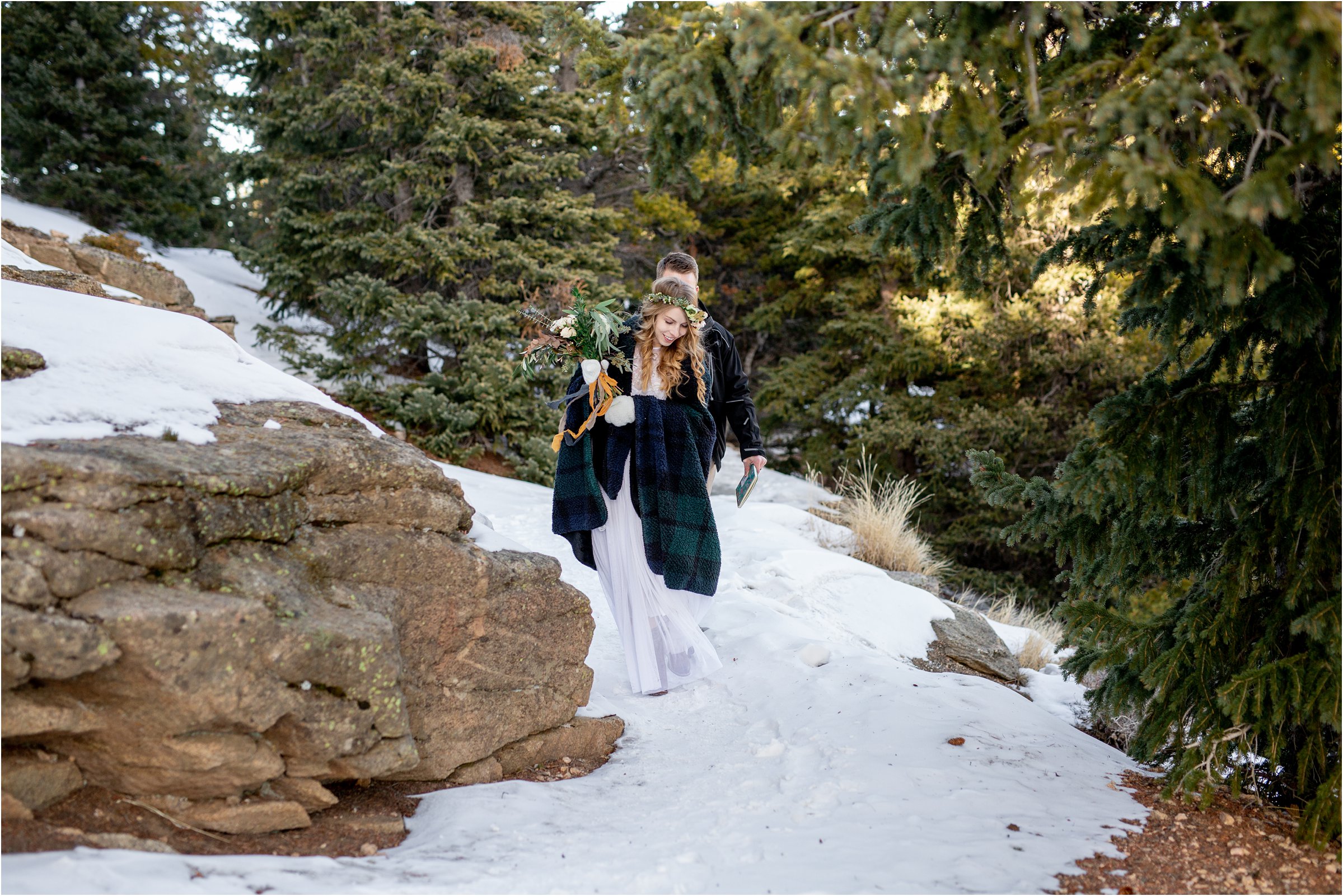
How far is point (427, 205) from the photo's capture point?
10438 mm

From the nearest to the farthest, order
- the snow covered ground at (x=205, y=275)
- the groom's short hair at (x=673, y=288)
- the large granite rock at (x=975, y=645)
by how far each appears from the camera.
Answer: the groom's short hair at (x=673, y=288) < the large granite rock at (x=975, y=645) < the snow covered ground at (x=205, y=275)

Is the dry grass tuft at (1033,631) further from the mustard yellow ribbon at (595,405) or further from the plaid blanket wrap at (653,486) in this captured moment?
the mustard yellow ribbon at (595,405)

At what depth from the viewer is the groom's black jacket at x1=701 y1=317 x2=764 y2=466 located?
4910mm

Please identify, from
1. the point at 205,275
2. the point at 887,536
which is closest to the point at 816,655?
the point at 887,536

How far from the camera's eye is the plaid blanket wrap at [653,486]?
14.6ft

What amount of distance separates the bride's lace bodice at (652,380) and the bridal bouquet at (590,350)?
12cm

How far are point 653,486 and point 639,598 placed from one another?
61 centimetres

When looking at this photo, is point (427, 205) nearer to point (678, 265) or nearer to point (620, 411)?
point (678, 265)

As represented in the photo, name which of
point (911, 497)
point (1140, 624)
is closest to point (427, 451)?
point (911, 497)

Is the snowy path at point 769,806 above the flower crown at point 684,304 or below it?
below

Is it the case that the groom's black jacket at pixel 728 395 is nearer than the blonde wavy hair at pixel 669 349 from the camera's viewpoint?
No

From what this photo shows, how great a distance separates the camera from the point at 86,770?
252cm

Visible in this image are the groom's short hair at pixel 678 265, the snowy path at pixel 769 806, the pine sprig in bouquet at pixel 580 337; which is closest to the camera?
the snowy path at pixel 769 806

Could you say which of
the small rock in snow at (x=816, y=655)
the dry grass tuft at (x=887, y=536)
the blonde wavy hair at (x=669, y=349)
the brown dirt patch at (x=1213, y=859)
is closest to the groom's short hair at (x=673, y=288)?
the blonde wavy hair at (x=669, y=349)
